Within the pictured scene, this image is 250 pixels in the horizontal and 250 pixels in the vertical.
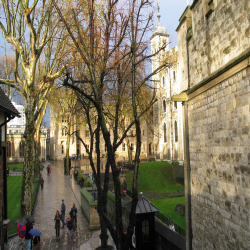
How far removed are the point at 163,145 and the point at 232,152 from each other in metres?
31.8

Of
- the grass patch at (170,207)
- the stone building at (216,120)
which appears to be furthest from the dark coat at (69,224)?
the grass patch at (170,207)

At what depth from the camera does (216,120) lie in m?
5.73

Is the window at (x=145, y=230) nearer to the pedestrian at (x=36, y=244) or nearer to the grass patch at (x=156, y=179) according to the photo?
the pedestrian at (x=36, y=244)

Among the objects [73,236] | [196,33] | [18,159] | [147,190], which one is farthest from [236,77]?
[18,159]

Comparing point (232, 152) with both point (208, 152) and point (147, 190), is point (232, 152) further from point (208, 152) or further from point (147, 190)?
point (147, 190)

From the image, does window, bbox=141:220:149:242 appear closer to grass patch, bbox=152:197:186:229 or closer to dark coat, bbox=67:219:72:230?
dark coat, bbox=67:219:72:230

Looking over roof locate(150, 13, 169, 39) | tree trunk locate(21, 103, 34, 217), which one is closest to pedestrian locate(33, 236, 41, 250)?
tree trunk locate(21, 103, 34, 217)

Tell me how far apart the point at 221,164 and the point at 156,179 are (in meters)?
23.0

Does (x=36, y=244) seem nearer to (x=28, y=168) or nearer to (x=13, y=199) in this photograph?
(x=28, y=168)

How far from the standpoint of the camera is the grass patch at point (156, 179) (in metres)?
25.5

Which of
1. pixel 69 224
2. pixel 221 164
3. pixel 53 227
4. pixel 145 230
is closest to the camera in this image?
pixel 221 164

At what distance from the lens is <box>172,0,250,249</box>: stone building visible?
4.69 meters

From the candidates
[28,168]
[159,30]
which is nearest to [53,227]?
[28,168]

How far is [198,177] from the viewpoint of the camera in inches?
272
